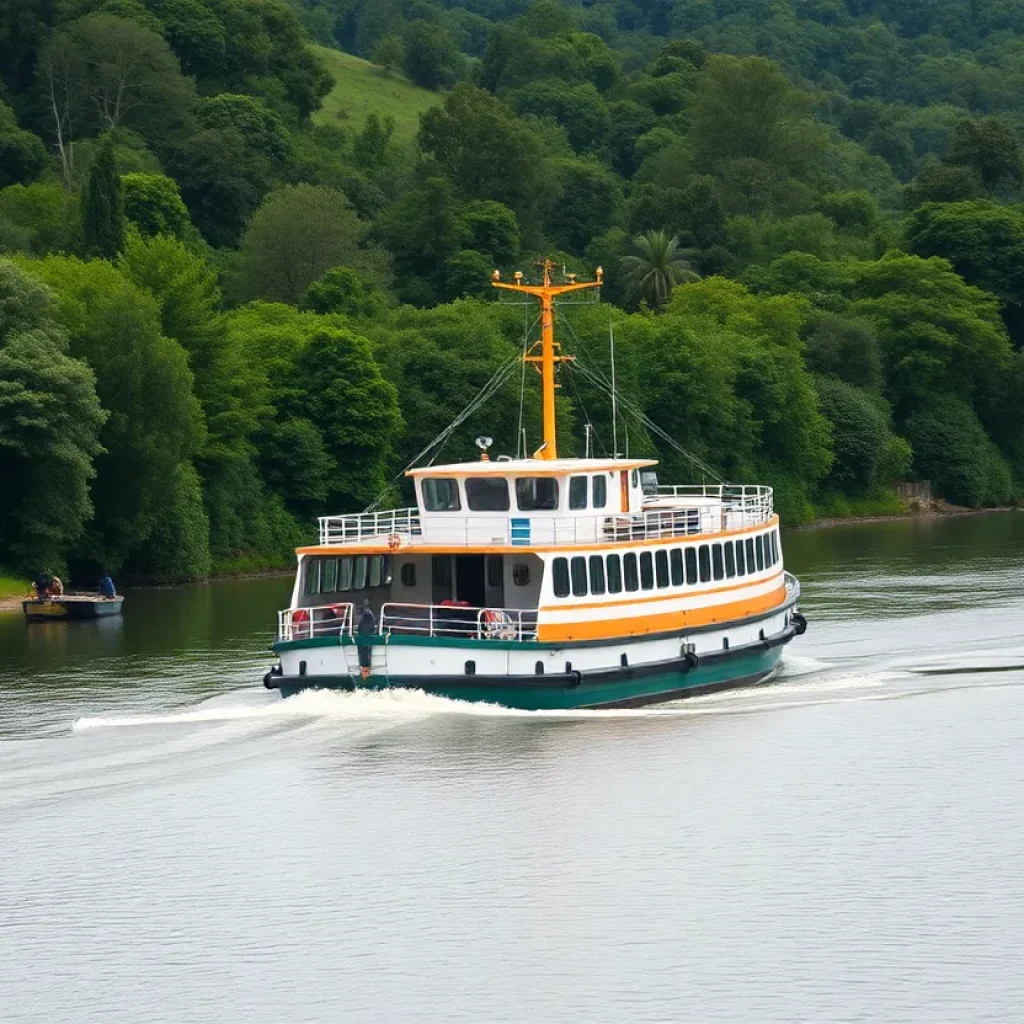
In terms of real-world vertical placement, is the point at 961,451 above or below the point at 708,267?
below

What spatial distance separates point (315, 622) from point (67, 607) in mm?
23394

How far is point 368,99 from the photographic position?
18812 cm

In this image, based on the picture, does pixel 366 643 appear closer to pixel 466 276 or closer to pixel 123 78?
pixel 466 276

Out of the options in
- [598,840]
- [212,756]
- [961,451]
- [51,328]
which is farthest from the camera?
[961,451]

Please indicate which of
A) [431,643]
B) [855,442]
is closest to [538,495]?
[431,643]

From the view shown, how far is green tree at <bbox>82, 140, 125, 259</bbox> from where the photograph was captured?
96062 mm

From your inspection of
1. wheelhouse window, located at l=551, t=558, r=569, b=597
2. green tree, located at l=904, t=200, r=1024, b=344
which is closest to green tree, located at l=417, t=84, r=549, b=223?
green tree, located at l=904, t=200, r=1024, b=344

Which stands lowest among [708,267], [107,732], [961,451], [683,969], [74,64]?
[683,969]

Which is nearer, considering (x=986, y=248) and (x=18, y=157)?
(x=18, y=157)

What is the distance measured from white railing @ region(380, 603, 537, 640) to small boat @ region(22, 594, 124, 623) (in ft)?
75.9

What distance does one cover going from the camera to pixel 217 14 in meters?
157

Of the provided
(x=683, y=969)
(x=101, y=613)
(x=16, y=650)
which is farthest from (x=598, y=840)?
(x=101, y=613)

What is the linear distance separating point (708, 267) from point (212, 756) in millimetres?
105761

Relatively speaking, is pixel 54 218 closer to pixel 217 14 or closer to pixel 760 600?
pixel 217 14
